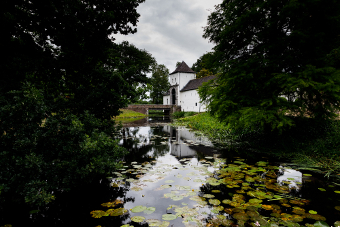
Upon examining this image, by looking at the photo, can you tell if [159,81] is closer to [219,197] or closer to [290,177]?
[290,177]

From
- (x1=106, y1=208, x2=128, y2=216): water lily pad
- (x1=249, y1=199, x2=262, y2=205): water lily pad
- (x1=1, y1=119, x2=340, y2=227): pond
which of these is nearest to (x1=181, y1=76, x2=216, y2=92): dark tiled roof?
(x1=1, y1=119, x2=340, y2=227): pond

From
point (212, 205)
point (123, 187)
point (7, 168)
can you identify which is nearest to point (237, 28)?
point (212, 205)

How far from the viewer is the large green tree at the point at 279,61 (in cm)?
537

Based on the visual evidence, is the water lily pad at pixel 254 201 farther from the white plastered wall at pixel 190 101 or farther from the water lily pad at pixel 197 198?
the white plastered wall at pixel 190 101

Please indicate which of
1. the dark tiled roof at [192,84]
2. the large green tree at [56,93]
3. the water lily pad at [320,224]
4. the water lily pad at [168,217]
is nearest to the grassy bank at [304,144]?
the water lily pad at [320,224]

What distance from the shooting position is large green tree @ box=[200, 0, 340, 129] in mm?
5371

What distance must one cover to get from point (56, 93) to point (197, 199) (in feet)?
13.2

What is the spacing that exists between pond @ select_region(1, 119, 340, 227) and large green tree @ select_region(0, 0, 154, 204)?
0.45 meters

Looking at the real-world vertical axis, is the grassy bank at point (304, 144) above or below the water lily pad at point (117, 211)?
above

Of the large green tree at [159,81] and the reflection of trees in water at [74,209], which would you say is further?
the large green tree at [159,81]

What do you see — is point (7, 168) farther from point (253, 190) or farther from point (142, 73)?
point (142, 73)

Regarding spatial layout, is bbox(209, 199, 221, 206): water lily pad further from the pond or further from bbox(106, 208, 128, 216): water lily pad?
bbox(106, 208, 128, 216): water lily pad

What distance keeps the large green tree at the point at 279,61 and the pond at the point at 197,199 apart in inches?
68.5

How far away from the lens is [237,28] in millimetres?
6258
